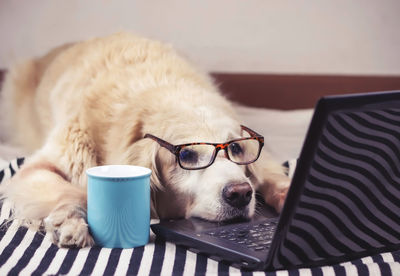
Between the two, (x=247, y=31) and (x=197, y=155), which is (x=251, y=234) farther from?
(x=247, y=31)

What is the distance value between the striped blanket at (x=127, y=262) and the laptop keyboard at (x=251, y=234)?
0.21ft

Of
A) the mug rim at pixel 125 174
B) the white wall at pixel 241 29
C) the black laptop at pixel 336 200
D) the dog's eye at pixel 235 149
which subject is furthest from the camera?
the white wall at pixel 241 29

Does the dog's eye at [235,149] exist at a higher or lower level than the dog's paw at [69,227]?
higher

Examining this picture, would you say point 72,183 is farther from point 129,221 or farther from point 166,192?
→ point 129,221

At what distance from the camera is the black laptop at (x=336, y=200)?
884 mm

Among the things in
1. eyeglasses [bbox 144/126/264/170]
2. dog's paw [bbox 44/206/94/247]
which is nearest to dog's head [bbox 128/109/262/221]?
eyeglasses [bbox 144/126/264/170]

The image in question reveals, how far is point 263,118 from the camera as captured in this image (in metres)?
2.64

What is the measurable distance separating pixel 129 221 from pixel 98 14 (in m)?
1.94

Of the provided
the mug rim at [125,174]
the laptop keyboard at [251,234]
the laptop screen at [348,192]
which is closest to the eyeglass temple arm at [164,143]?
the mug rim at [125,174]

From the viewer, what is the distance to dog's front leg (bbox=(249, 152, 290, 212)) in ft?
4.81

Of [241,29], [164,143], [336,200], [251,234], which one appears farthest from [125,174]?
[241,29]

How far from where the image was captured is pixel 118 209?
3.68ft

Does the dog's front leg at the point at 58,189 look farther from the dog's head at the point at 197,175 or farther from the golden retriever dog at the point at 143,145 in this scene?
the dog's head at the point at 197,175

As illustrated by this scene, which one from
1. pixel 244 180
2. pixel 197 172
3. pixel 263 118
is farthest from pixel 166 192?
pixel 263 118
